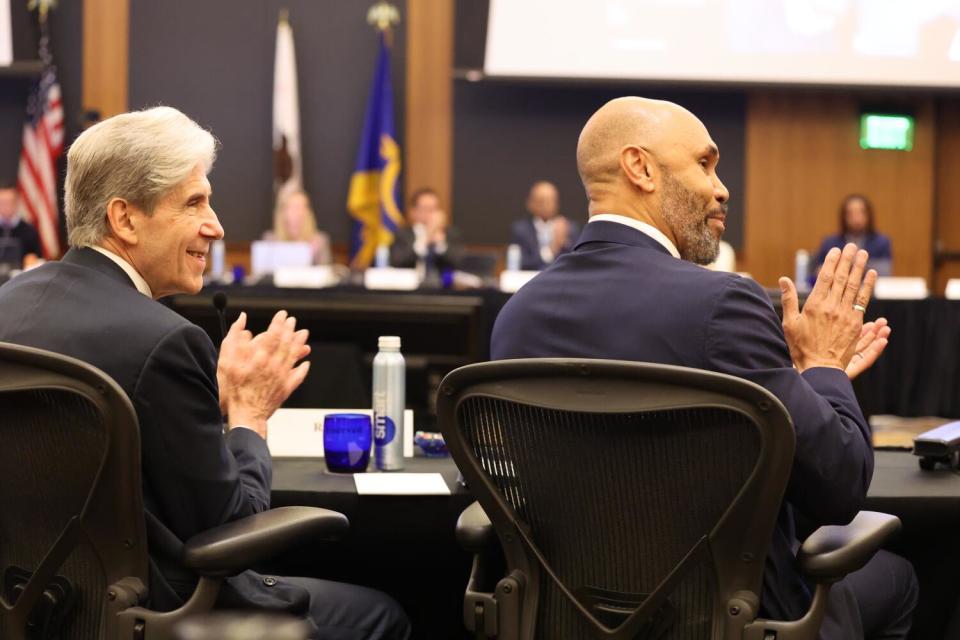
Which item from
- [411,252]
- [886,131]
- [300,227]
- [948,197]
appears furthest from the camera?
[948,197]

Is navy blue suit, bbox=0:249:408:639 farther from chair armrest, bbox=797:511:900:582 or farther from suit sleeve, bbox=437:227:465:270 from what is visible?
suit sleeve, bbox=437:227:465:270

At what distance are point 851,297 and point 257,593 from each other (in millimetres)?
992

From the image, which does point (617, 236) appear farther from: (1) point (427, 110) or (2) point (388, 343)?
(1) point (427, 110)

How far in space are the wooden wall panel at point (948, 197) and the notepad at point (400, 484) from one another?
989 centimetres

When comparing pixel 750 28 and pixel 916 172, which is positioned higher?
pixel 750 28

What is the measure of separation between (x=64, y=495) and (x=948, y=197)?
35.0 ft

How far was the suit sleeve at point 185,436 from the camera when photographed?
162 centimetres

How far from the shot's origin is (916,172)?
11.0 metres

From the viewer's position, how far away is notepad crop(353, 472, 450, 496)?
2.01m

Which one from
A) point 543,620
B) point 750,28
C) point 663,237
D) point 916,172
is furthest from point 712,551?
point 916,172

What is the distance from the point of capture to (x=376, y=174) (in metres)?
10.3

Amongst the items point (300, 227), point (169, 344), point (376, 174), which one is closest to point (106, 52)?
point (376, 174)

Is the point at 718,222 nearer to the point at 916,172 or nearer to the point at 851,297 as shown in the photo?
the point at 851,297

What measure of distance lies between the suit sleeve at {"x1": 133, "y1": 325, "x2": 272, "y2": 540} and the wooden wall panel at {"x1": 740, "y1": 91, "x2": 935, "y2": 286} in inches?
374
